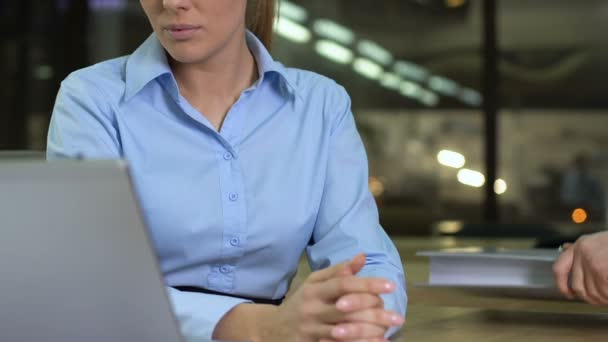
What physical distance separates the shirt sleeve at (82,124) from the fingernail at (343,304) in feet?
1.29

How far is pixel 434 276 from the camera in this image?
134 cm

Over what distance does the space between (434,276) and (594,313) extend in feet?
0.72

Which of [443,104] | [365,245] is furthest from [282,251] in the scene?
[443,104]

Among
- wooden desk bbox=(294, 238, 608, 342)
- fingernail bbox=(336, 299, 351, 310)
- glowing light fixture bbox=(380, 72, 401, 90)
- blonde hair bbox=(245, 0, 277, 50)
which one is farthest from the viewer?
glowing light fixture bbox=(380, 72, 401, 90)

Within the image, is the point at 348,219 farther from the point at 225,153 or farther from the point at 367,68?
the point at 367,68

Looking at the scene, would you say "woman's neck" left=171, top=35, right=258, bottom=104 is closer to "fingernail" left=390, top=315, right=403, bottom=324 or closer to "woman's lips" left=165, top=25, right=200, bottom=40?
"woman's lips" left=165, top=25, right=200, bottom=40

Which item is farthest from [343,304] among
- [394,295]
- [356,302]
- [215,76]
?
[215,76]

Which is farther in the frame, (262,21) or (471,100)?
(471,100)

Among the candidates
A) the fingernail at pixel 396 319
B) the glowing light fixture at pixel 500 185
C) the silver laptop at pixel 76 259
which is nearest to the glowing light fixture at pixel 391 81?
the glowing light fixture at pixel 500 185

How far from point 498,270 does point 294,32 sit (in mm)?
4604

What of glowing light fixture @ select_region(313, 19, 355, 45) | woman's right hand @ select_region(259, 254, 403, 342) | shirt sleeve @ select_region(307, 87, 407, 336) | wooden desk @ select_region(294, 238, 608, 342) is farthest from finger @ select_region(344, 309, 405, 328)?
glowing light fixture @ select_region(313, 19, 355, 45)

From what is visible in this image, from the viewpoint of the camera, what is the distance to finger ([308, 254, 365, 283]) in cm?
98

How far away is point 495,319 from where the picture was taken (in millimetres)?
1318

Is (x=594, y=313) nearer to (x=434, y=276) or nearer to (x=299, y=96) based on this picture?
(x=434, y=276)
